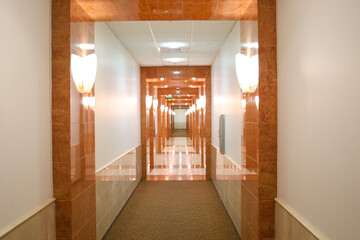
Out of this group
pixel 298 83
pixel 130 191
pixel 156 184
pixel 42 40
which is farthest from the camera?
pixel 156 184

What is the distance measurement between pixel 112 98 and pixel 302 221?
11.4 feet

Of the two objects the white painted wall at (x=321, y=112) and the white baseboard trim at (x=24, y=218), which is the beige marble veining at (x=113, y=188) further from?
the white painted wall at (x=321, y=112)

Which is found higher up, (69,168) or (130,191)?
(69,168)

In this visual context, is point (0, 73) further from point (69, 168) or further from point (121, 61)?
point (121, 61)

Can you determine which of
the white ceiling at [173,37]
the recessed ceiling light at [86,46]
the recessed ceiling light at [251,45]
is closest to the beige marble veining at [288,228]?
the recessed ceiling light at [251,45]

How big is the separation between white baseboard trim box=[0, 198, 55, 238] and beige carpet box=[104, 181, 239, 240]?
1860 millimetres

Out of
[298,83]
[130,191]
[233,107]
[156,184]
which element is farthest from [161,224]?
[298,83]

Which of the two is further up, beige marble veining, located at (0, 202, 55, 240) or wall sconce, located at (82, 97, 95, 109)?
wall sconce, located at (82, 97, 95, 109)

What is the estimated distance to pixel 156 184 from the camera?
23.9 ft

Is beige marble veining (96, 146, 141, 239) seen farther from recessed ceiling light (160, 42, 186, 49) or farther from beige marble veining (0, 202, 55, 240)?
recessed ceiling light (160, 42, 186, 49)

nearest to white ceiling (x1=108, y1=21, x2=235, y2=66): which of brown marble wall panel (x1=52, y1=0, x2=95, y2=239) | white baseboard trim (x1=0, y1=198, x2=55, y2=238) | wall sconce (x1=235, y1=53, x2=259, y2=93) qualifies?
wall sconce (x1=235, y1=53, x2=259, y2=93)

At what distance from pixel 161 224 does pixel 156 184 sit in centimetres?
283

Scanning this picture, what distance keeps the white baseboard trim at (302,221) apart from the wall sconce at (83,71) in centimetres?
214

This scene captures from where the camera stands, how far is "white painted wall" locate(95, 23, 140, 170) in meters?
3.87
